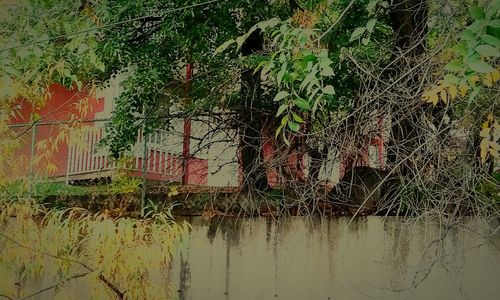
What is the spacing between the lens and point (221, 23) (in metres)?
5.18

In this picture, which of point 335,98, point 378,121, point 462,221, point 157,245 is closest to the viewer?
point 462,221

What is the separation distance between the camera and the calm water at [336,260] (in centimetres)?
385

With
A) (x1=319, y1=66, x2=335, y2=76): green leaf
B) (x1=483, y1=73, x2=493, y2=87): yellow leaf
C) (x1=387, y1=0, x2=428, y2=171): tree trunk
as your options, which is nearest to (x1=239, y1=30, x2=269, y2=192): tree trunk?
(x1=387, y1=0, x2=428, y2=171): tree trunk

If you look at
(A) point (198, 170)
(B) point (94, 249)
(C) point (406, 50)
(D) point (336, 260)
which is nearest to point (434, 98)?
(C) point (406, 50)

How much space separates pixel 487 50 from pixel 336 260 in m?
2.43

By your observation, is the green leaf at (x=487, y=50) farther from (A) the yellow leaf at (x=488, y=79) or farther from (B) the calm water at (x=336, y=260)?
(B) the calm water at (x=336, y=260)

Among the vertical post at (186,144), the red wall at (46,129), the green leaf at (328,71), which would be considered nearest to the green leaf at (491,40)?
the green leaf at (328,71)

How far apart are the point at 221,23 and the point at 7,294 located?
10.3 ft

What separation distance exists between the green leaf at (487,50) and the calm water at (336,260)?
6.09ft

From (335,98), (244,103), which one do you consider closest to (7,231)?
(244,103)

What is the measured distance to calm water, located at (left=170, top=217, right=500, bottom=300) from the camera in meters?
3.85

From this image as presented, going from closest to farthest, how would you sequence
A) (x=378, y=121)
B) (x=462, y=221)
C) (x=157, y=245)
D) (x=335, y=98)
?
(x=462, y=221) → (x=378, y=121) → (x=157, y=245) → (x=335, y=98)

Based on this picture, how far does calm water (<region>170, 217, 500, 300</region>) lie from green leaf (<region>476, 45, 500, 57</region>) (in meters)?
1.86

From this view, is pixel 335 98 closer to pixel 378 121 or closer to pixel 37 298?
pixel 378 121
